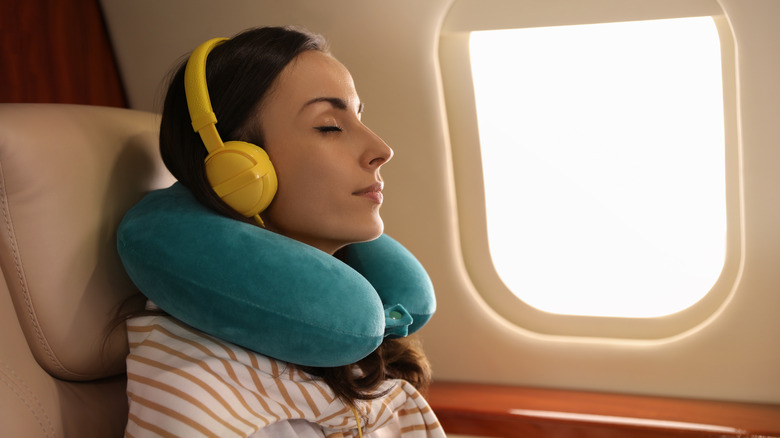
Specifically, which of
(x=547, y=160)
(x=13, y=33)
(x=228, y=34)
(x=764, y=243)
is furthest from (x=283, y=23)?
(x=764, y=243)

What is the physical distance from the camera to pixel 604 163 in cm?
181

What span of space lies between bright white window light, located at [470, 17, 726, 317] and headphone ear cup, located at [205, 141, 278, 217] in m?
0.86

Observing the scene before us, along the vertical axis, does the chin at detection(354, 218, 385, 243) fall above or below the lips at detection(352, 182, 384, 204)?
below

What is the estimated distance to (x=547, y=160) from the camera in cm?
185

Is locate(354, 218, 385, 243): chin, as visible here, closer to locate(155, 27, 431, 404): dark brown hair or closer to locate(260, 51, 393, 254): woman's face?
locate(260, 51, 393, 254): woman's face

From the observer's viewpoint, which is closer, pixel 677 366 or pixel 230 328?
pixel 230 328

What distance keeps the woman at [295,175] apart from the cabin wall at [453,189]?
0.51m

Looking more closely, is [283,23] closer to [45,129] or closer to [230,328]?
[45,129]

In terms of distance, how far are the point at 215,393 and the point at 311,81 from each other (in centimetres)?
57

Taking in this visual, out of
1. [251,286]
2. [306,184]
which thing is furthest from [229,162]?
[251,286]

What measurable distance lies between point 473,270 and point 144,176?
97 cm

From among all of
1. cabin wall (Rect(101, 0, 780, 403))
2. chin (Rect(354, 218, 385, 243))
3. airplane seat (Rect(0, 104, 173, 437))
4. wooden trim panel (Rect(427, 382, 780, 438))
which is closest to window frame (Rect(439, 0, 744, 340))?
cabin wall (Rect(101, 0, 780, 403))

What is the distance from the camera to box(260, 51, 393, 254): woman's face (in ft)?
3.85

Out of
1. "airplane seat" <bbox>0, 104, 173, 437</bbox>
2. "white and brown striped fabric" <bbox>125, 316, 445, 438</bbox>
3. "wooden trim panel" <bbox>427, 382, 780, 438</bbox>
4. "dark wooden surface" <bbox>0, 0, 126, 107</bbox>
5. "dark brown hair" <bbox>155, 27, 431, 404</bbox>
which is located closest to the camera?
"white and brown striped fabric" <bbox>125, 316, 445, 438</bbox>
